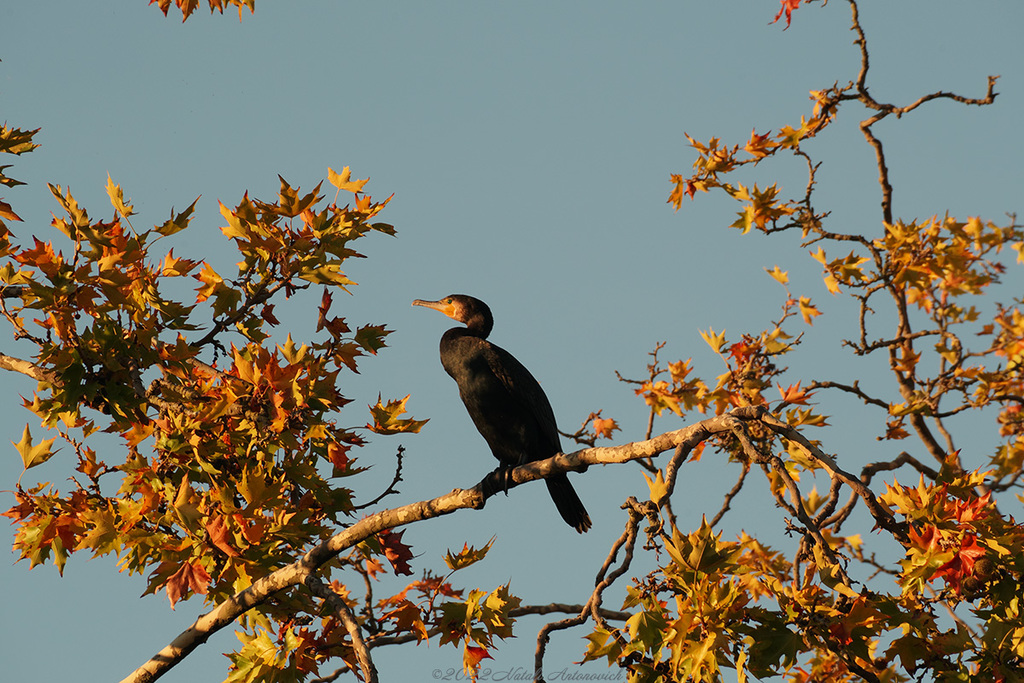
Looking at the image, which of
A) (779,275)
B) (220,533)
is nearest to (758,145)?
(779,275)

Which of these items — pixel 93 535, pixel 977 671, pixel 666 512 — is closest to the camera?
pixel 977 671

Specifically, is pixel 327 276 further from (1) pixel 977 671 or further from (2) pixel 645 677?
(1) pixel 977 671

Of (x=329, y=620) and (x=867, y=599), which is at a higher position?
(x=329, y=620)

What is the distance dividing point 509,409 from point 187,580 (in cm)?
284

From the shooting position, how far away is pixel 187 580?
2848 millimetres

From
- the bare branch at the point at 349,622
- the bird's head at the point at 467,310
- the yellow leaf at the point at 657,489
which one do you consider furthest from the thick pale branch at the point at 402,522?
the bird's head at the point at 467,310

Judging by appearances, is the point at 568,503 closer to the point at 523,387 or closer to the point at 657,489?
the point at 523,387

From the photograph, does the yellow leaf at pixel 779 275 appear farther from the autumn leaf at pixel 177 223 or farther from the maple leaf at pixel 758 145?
the autumn leaf at pixel 177 223

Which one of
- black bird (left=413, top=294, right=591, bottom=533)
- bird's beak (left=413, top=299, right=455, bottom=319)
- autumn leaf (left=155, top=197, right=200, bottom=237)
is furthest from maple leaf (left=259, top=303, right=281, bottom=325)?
bird's beak (left=413, top=299, right=455, bottom=319)

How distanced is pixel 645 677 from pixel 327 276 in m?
2.10

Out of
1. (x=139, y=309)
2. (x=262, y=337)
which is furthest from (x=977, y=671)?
(x=139, y=309)

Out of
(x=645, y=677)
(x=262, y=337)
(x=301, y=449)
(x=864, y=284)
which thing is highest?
(x=864, y=284)

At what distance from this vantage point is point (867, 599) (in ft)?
8.94

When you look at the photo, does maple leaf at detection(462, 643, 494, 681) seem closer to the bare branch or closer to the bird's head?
the bare branch
